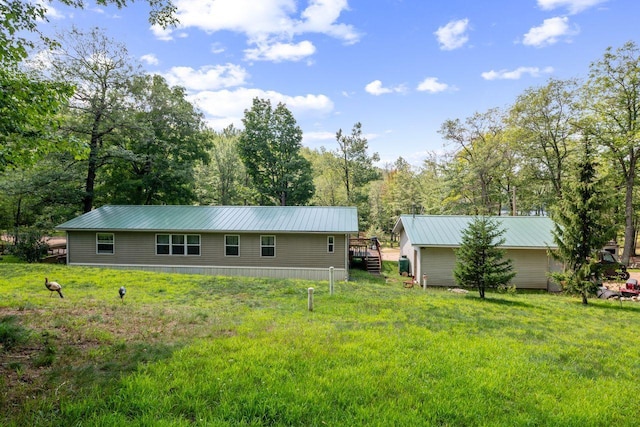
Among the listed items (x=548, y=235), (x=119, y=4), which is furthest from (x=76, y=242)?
(x=548, y=235)

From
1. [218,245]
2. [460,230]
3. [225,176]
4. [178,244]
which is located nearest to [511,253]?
A: [460,230]

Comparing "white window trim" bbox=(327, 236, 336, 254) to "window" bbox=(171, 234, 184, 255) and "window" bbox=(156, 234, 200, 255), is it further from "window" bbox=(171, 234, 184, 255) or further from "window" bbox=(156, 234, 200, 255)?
"window" bbox=(171, 234, 184, 255)

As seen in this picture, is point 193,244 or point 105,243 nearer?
point 193,244

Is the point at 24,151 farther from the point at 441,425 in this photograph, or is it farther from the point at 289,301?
the point at 441,425

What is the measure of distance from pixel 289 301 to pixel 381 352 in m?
4.22

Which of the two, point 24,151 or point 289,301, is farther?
point 289,301

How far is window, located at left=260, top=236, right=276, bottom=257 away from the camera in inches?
611

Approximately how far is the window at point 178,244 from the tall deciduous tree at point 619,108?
78.1 ft

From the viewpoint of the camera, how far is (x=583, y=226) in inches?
442

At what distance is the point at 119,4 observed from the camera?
18.2 feet

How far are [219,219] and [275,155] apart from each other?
14595 mm

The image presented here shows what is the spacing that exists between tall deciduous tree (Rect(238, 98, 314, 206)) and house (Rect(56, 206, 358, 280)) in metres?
13.2

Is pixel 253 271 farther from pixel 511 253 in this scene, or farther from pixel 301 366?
pixel 511 253

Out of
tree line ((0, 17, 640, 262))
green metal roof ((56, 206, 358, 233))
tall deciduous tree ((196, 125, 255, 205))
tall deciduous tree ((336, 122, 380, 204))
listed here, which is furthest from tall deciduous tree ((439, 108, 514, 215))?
tall deciduous tree ((196, 125, 255, 205))
